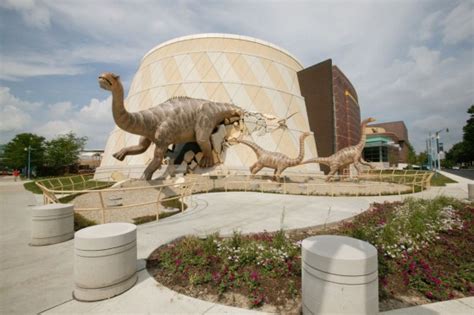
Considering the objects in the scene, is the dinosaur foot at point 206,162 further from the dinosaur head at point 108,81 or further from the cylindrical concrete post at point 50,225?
the cylindrical concrete post at point 50,225

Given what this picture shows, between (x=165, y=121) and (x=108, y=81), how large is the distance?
5.25 metres

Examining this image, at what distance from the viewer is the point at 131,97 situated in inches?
1083

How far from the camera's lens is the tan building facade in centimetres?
2362

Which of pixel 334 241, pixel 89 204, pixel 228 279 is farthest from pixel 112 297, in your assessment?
pixel 89 204

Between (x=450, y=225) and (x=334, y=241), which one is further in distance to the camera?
(x=450, y=225)

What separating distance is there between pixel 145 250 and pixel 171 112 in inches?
439

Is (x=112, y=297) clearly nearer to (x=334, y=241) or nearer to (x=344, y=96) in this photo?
(x=334, y=241)

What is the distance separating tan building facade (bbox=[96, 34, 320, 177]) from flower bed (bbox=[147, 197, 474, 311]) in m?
17.0

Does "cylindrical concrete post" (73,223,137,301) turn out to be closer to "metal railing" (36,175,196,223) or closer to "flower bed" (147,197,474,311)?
"flower bed" (147,197,474,311)

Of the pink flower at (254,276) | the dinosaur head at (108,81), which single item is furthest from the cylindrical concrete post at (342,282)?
the dinosaur head at (108,81)

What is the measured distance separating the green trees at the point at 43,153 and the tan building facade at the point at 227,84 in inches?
910

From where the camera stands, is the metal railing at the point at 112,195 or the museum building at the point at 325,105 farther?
the museum building at the point at 325,105

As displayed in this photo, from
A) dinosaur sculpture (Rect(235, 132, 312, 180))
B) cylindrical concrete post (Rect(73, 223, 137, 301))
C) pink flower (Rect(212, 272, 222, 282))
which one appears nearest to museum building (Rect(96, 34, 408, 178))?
dinosaur sculpture (Rect(235, 132, 312, 180))

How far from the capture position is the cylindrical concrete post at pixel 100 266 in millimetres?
3129
